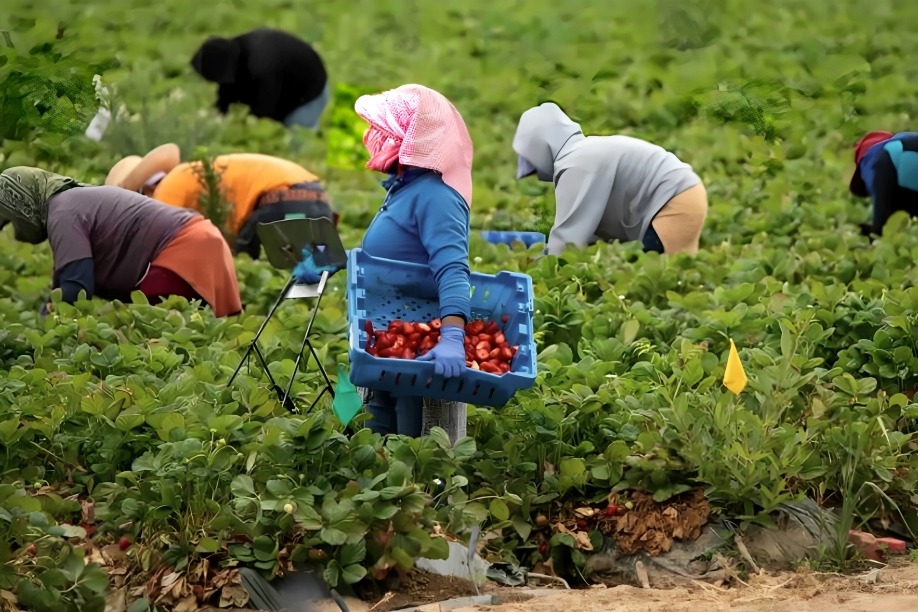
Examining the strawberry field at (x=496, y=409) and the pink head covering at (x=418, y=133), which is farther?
the pink head covering at (x=418, y=133)

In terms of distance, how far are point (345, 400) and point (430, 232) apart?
543 millimetres

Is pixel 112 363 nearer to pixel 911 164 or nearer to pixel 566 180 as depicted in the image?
pixel 566 180

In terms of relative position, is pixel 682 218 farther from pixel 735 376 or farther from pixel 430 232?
pixel 430 232

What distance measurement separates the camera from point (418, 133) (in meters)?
3.97

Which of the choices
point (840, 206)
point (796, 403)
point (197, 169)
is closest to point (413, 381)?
point (796, 403)

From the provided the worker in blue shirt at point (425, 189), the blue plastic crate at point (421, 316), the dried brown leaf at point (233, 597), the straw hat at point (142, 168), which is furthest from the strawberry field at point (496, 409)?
the straw hat at point (142, 168)

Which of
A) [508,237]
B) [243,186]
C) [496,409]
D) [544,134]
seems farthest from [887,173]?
[496,409]

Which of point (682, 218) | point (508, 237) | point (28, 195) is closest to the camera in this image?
point (682, 218)

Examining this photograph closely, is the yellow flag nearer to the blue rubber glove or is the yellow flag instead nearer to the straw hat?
the blue rubber glove

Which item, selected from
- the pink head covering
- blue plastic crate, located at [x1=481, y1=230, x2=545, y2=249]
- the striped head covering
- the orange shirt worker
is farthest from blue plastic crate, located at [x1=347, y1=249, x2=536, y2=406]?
the orange shirt worker

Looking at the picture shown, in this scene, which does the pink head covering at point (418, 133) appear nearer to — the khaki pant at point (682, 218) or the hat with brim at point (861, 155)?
the khaki pant at point (682, 218)

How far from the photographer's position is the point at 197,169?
7.38 metres

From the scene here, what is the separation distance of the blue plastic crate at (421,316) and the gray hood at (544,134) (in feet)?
2.11

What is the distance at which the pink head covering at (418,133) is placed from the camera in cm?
396
